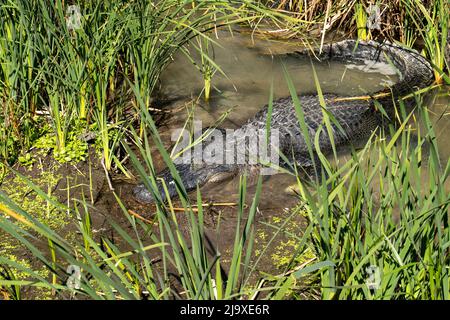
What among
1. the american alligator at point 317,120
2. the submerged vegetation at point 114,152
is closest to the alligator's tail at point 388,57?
the american alligator at point 317,120

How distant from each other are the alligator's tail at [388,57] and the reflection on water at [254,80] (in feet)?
0.27

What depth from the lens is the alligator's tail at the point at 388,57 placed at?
6.27 metres

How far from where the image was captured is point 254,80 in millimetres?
6336

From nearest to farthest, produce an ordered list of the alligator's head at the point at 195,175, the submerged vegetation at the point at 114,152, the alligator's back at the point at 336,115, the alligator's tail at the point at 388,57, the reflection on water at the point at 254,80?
the submerged vegetation at the point at 114,152 < the alligator's head at the point at 195,175 < the alligator's back at the point at 336,115 < the reflection on water at the point at 254,80 < the alligator's tail at the point at 388,57

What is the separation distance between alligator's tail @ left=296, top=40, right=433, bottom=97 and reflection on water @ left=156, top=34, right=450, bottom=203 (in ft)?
0.27

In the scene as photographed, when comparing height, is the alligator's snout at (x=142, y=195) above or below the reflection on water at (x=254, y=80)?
below

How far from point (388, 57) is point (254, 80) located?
1.21 metres

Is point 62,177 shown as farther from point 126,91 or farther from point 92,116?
point 126,91

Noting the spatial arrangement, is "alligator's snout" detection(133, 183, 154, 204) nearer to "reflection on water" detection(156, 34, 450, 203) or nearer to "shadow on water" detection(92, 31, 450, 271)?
"shadow on water" detection(92, 31, 450, 271)

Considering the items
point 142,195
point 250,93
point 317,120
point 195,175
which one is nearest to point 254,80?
point 250,93

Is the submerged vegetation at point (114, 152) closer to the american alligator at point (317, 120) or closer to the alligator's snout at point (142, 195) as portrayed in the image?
the alligator's snout at point (142, 195)

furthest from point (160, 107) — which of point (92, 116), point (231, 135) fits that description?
point (92, 116)

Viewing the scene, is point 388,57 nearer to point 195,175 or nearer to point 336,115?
point 336,115

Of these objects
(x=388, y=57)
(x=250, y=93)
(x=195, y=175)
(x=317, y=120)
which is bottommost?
(x=195, y=175)
